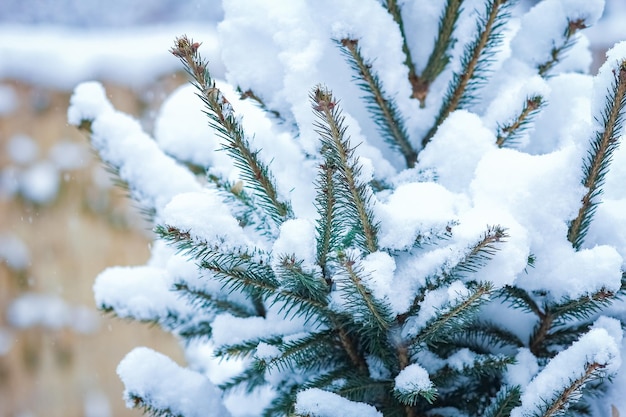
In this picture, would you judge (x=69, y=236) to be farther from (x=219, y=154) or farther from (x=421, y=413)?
(x=421, y=413)

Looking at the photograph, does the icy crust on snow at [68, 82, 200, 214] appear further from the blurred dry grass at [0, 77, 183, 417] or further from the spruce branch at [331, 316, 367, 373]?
the blurred dry grass at [0, 77, 183, 417]

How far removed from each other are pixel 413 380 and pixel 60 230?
3317 mm

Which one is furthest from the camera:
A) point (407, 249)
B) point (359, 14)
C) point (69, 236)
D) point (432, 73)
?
point (69, 236)

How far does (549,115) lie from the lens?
980 millimetres

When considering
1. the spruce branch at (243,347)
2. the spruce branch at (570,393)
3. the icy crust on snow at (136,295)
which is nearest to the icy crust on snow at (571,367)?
the spruce branch at (570,393)

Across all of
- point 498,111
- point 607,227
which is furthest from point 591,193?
point 498,111

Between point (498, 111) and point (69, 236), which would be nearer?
point (498, 111)

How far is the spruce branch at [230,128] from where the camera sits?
638mm

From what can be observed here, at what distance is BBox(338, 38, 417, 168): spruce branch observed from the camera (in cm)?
83

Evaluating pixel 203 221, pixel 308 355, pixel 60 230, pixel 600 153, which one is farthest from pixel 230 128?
pixel 60 230

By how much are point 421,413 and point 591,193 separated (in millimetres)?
388

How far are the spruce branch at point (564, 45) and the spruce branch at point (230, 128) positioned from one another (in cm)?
51

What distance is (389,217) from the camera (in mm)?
711

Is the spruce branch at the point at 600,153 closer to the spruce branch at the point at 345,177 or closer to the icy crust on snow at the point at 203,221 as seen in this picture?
the spruce branch at the point at 345,177
